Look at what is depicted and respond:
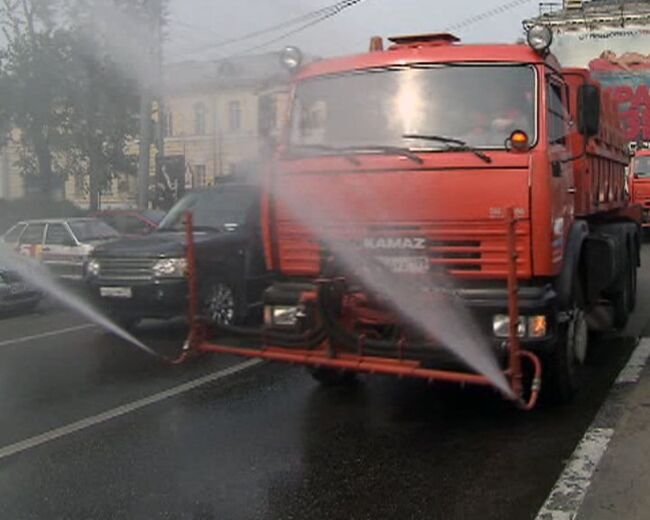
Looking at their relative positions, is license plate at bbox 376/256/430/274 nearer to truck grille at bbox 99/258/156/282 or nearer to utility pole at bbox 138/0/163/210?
utility pole at bbox 138/0/163/210

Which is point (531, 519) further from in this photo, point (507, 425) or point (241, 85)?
point (241, 85)

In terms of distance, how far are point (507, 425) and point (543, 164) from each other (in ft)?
6.00

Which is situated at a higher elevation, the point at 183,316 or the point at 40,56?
the point at 40,56

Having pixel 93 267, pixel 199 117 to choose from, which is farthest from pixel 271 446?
pixel 93 267

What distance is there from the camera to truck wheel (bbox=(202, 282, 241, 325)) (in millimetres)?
8883

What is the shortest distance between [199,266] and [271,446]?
152 inches

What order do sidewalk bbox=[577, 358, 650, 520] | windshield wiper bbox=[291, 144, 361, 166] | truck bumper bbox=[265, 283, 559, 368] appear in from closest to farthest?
sidewalk bbox=[577, 358, 650, 520], truck bumper bbox=[265, 283, 559, 368], windshield wiper bbox=[291, 144, 361, 166]

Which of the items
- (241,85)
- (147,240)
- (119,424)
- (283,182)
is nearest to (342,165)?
(283,182)

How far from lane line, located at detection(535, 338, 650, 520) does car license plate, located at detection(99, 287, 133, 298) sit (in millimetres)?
5188

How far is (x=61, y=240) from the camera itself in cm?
1303

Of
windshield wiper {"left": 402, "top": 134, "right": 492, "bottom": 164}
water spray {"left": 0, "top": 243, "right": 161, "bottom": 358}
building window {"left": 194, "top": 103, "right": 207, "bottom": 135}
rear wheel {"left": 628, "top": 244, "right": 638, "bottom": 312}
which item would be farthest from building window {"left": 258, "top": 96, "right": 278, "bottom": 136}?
rear wheel {"left": 628, "top": 244, "right": 638, "bottom": 312}

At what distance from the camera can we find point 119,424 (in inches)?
227

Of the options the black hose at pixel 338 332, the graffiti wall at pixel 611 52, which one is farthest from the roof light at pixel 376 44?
the graffiti wall at pixel 611 52

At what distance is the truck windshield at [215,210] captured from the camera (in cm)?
962
